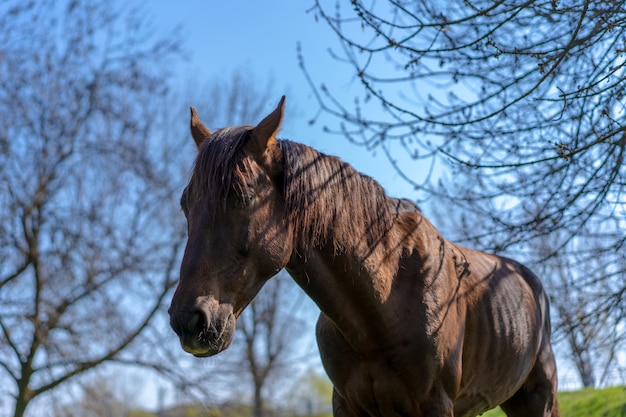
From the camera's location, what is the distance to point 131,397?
134 ft

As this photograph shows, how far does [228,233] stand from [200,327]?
1.39 feet

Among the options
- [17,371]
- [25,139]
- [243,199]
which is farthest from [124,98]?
[243,199]

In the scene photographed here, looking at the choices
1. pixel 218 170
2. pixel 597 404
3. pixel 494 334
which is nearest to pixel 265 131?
pixel 218 170

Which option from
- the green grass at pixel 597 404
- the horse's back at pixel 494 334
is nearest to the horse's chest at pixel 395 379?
the horse's back at pixel 494 334

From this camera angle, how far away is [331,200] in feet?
9.73

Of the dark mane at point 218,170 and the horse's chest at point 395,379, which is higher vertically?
the dark mane at point 218,170

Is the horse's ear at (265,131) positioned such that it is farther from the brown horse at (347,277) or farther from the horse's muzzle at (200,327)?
the horse's muzzle at (200,327)

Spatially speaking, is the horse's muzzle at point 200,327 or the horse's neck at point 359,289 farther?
the horse's neck at point 359,289

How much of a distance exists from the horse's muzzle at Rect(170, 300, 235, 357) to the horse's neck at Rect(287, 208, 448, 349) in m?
0.62

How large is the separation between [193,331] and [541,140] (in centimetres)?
314

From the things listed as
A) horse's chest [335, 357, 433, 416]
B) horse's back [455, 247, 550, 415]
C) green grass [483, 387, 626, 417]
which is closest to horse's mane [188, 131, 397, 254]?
horse's chest [335, 357, 433, 416]

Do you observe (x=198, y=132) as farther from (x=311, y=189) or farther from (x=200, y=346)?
(x=200, y=346)

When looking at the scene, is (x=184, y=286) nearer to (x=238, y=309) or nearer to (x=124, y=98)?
(x=238, y=309)

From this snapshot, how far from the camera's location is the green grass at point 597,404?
7770 mm
